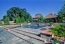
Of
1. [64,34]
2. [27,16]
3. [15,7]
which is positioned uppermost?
[15,7]

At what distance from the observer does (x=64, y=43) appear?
7.82 m

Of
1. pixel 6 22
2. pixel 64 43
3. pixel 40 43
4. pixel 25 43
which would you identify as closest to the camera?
pixel 64 43

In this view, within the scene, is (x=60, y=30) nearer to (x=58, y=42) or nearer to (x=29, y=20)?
(x=58, y=42)

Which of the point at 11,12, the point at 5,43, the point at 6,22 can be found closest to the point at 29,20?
the point at 11,12

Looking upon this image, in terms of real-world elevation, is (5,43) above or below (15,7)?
below

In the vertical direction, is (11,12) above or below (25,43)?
above

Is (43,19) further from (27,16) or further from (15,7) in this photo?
(15,7)

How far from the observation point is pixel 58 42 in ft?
26.5

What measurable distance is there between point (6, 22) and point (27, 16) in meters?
15.3

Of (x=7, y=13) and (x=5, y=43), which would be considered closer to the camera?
(x=5, y=43)

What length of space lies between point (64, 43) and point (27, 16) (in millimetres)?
→ 47418

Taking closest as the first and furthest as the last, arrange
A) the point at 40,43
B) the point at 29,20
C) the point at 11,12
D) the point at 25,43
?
the point at 40,43, the point at 25,43, the point at 29,20, the point at 11,12

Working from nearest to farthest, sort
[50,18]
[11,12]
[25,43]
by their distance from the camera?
[25,43] < [50,18] < [11,12]

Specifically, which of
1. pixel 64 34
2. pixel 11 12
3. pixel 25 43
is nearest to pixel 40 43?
pixel 25 43
